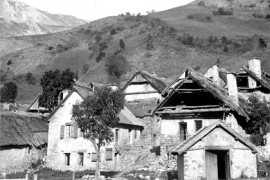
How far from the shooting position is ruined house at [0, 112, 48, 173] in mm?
34156

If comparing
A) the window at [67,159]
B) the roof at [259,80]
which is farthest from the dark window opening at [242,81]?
the window at [67,159]

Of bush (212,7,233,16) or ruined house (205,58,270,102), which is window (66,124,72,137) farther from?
bush (212,7,233,16)

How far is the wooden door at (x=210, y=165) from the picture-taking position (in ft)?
68.9

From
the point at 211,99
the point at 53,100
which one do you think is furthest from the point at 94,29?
the point at 211,99

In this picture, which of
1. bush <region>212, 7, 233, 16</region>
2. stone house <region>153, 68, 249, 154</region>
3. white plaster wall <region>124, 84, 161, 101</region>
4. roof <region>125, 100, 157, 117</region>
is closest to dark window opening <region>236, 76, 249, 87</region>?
stone house <region>153, 68, 249, 154</region>

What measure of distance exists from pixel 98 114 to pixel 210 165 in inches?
342

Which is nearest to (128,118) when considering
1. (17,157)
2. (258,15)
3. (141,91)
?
(141,91)

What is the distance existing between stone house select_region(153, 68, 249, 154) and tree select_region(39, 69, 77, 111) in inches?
1074

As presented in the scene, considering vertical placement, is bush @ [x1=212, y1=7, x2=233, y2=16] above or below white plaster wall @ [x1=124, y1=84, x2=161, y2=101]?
above

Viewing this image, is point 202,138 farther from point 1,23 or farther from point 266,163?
point 1,23

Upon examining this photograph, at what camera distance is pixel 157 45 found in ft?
275

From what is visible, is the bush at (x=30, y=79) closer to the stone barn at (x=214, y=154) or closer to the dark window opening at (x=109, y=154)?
the dark window opening at (x=109, y=154)

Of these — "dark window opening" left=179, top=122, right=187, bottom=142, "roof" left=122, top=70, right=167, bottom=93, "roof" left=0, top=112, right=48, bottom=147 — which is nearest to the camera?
"dark window opening" left=179, top=122, right=187, bottom=142

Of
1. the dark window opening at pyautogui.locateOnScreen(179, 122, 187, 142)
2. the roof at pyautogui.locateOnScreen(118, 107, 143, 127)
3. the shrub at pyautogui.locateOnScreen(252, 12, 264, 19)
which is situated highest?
the shrub at pyautogui.locateOnScreen(252, 12, 264, 19)
